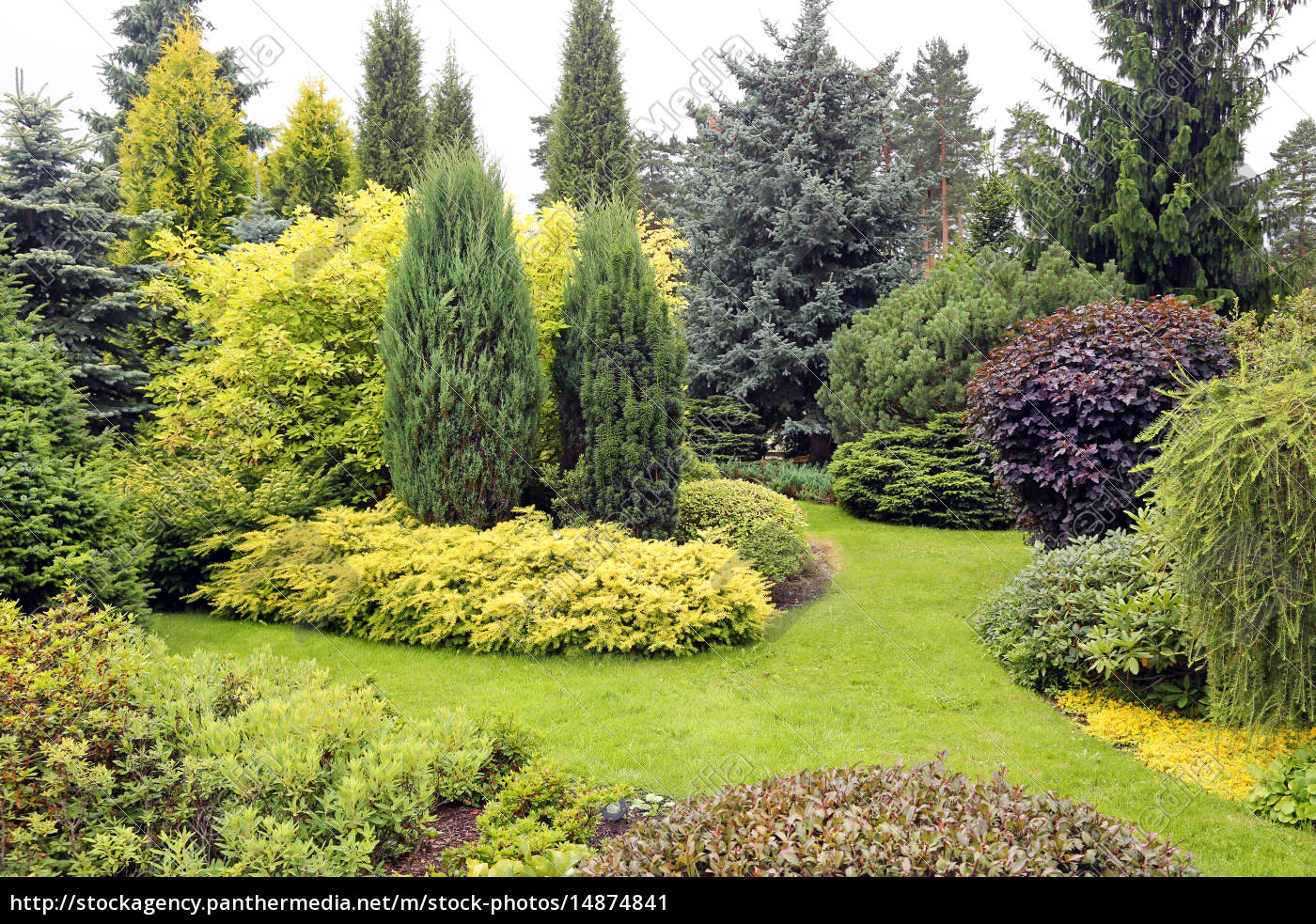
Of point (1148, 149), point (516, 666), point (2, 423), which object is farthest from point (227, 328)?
point (1148, 149)

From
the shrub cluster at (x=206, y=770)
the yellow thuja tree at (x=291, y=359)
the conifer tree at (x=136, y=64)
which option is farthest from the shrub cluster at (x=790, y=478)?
the conifer tree at (x=136, y=64)

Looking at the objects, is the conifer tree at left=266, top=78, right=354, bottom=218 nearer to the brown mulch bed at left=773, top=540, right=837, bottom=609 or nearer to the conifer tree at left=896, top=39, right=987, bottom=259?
the brown mulch bed at left=773, top=540, right=837, bottom=609

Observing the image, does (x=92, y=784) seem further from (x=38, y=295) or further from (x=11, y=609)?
(x=38, y=295)

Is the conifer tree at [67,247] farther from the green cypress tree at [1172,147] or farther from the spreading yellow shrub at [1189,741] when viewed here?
the green cypress tree at [1172,147]

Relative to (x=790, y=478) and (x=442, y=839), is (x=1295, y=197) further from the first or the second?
(x=442, y=839)

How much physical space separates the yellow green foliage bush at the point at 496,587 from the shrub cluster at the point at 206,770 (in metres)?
2.16

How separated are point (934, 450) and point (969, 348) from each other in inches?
63.4

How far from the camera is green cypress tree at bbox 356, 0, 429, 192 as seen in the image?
573 inches

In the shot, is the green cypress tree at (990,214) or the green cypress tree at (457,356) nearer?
the green cypress tree at (457,356)

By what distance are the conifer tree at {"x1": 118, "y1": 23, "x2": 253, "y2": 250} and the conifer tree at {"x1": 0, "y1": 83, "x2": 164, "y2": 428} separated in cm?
202

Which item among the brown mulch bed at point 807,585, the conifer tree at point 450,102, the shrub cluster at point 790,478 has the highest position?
the conifer tree at point 450,102

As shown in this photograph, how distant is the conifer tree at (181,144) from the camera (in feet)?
33.9

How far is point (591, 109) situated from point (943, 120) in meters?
16.4
